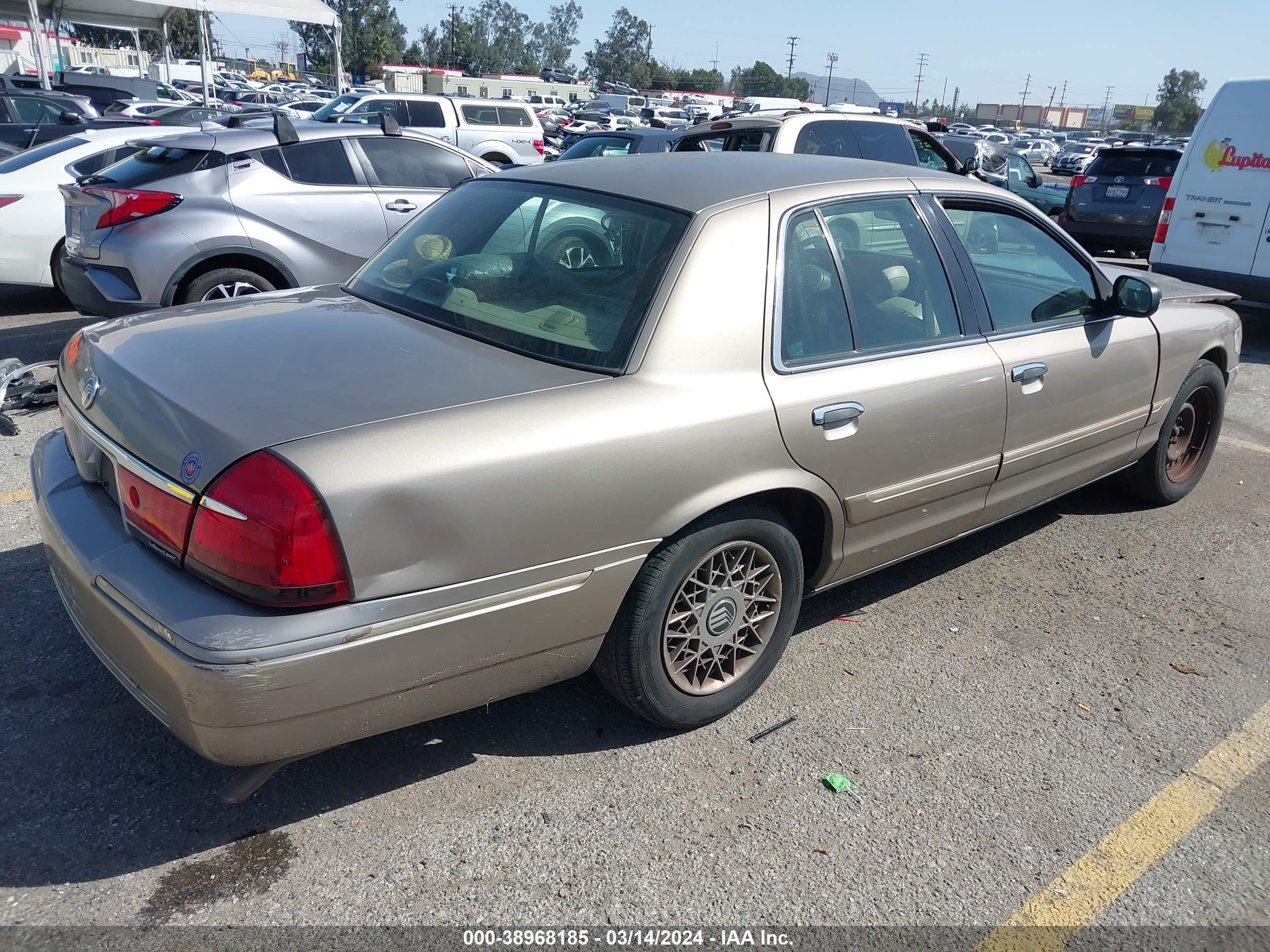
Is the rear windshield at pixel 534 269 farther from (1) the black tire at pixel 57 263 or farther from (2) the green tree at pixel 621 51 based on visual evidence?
(2) the green tree at pixel 621 51

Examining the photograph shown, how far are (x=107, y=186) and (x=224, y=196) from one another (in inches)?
29.4

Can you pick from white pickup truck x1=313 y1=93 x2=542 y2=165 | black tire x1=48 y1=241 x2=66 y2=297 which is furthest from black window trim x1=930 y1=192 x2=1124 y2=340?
white pickup truck x1=313 y1=93 x2=542 y2=165

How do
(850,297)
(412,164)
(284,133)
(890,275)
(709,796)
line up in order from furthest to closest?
1. (412,164)
2. (284,133)
3. (890,275)
4. (850,297)
5. (709,796)

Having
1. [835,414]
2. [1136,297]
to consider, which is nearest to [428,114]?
[1136,297]

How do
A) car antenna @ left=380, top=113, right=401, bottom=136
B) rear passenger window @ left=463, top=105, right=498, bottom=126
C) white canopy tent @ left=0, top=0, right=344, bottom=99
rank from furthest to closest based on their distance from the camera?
white canopy tent @ left=0, top=0, right=344, bottom=99 → rear passenger window @ left=463, top=105, right=498, bottom=126 → car antenna @ left=380, top=113, right=401, bottom=136

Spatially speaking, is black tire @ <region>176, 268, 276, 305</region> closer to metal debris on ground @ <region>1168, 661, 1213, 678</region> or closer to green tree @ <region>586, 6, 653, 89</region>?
metal debris on ground @ <region>1168, 661, 1213, 678</region>

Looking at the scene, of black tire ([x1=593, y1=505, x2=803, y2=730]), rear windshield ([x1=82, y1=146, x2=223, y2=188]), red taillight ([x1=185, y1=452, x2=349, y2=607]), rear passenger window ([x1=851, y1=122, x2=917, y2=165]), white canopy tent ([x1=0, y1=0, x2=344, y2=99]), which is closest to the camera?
red taillight ([x1=185, y1=452, x2=349, y2=607])

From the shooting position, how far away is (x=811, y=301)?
3266 mm

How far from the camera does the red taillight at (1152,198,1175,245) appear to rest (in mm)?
9570

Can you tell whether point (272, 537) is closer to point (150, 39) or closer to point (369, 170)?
point (369, 170)

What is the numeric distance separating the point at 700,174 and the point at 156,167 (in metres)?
4.85

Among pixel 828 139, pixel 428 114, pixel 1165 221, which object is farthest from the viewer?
pixel 428 114

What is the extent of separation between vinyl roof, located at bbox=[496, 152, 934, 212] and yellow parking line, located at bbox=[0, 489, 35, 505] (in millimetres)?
2664

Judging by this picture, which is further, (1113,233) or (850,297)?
(1113,233)
